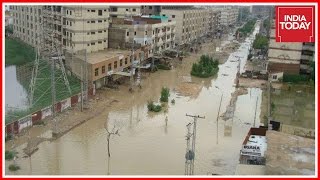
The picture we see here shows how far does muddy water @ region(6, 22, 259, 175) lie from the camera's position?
975cm

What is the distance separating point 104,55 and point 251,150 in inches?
363

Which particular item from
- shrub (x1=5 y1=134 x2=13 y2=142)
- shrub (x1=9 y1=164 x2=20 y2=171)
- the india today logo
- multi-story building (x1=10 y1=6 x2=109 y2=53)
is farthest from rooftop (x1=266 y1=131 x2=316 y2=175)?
multi-story building (x1=10 y1=6 x2=109 y2=53)

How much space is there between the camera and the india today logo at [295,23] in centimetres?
727

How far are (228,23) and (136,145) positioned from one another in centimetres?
4044

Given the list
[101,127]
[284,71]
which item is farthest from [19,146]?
[284,71]

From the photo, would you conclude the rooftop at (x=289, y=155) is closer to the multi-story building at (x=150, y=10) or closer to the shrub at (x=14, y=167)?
the shrub at (x=14, y=167)

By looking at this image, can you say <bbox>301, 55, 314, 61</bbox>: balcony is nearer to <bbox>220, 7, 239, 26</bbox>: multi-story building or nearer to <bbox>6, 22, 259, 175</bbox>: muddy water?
<bbox>6, 22, 259, 175</bbox>: muddy water

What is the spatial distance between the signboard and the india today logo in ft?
11.1

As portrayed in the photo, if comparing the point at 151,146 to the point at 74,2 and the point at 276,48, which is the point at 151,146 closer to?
the point at 74,2

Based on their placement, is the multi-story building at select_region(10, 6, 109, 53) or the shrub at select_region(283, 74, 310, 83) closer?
the multi-story building at select_region(10, 6, 109, 53)

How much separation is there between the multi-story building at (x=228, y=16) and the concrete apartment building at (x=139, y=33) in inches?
1006

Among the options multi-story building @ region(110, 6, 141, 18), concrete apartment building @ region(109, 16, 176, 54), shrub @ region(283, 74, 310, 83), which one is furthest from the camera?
multi-story building @ region(110, 6, 141, 18)

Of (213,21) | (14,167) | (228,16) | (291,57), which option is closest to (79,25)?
(14,167)

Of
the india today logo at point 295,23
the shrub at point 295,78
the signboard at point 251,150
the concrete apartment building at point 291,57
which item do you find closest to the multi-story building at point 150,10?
the concrete apartment building at point 291,57
